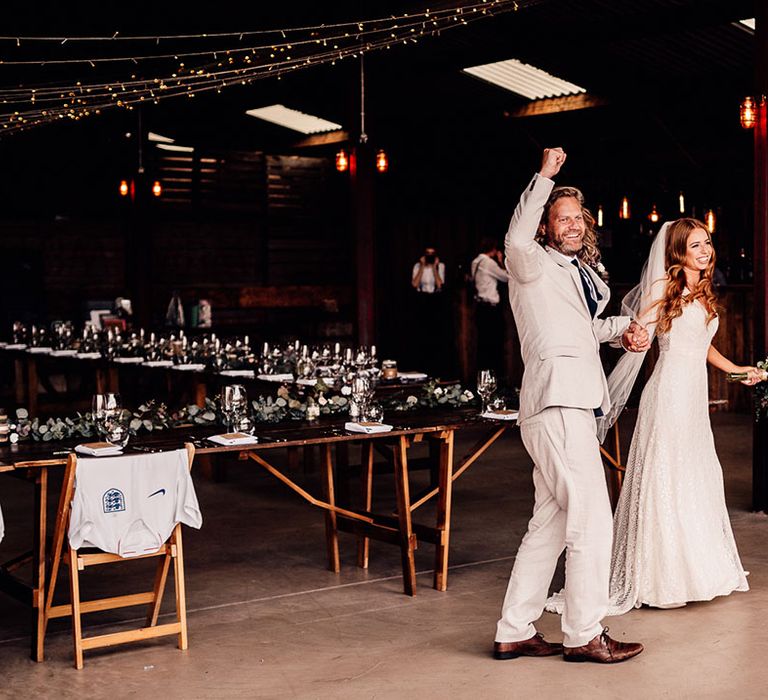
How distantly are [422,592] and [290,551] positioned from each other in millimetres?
1095

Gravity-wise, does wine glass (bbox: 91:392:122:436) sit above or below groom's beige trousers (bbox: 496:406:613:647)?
above

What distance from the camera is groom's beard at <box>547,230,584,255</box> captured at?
423cm

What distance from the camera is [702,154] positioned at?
14945mm

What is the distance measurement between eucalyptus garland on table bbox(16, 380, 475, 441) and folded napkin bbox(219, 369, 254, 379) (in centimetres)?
209

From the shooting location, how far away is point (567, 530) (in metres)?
4.11

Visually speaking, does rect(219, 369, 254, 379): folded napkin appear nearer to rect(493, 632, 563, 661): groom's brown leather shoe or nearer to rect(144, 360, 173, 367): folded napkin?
rect(144, 360, 173, 367): folded napkin

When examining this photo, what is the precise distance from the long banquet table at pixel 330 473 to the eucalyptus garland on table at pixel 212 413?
76 mm

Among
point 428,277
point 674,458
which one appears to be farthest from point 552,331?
point 428,277

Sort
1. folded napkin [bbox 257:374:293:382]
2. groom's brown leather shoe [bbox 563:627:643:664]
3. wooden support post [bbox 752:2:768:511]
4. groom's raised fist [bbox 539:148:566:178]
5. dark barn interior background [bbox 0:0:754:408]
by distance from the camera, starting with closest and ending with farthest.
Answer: groom's raised fist [bbox 539:148:566:178] → groom's brown leather shoe [bbox 563:627:643:664] → wooden support post [bbox 752:2:768:511] → folded napkin [bbox 257:374:293:382] → dark barn interior background [bbox 0:0:754:408]

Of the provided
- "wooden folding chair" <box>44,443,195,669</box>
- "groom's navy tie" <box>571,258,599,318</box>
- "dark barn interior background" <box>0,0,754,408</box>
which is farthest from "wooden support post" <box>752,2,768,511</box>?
"dark barn interior background" <box>0,0,754,408</box>

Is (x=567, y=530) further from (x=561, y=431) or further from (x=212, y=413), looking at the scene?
(x=212, y=413)

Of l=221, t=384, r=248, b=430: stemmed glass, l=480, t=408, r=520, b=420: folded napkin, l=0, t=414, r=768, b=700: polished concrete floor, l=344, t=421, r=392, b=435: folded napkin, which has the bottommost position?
l=0, t=414, r=768, b=700: polished concrete floor

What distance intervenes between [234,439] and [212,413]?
564mm

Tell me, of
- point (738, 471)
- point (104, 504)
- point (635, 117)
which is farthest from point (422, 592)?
point (635, 117)
